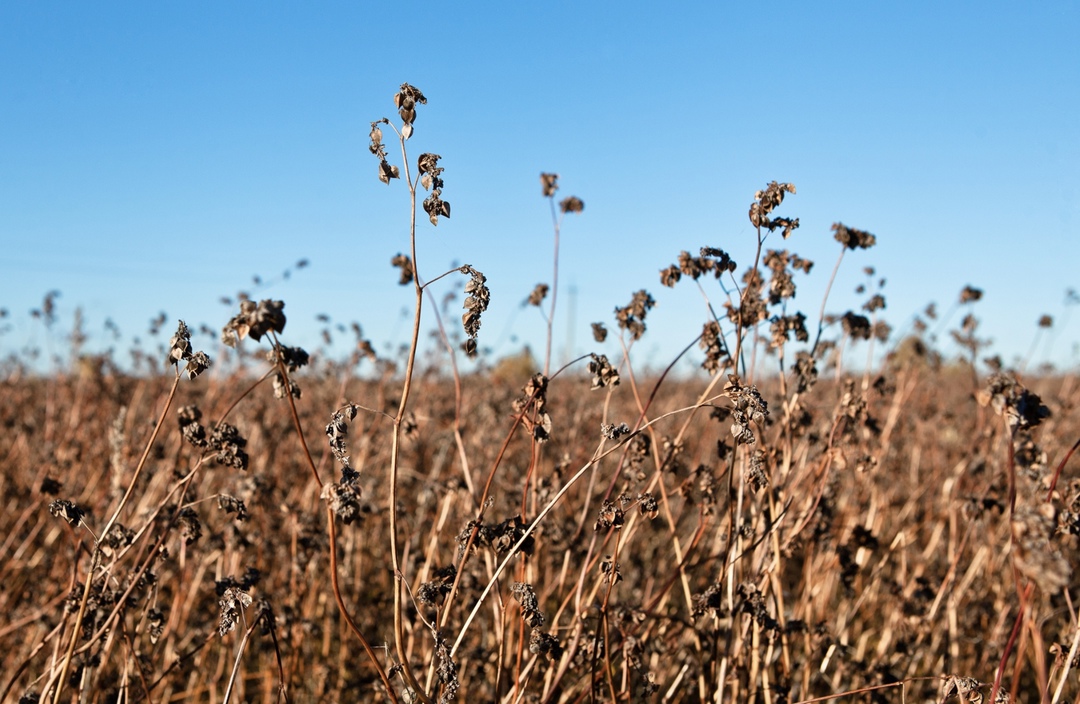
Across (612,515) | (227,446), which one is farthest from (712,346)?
(227,446)

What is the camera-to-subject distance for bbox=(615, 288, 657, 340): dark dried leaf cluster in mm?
2723

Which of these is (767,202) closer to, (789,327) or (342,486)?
(789,327)

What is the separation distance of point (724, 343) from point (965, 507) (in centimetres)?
109

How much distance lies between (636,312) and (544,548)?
1.25 m

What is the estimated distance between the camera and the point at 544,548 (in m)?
3.45

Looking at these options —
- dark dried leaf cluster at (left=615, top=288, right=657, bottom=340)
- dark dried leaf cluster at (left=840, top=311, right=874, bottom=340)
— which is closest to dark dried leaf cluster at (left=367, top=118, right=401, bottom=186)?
dark dried leaf cluster at (left=615, top=288, right=657, bottom=340)

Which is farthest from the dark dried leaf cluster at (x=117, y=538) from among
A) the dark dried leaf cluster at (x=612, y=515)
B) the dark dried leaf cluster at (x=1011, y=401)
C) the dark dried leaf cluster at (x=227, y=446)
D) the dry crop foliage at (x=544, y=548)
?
the dark dried leaf cluster at (x=1011, y=401)

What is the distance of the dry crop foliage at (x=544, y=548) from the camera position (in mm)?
1787

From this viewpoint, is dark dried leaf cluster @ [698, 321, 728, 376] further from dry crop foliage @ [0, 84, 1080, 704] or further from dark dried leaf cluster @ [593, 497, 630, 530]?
dark dried leaf cluster @ [593, 497, 630, 530]

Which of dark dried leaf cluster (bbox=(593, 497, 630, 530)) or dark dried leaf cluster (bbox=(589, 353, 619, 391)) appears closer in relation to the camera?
dark dried leaf cluster (bbox=(593, 497, 630, 530))

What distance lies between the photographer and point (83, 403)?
5.83 m

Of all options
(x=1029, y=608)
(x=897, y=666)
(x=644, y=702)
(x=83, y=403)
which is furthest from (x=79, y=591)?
(x=83, y=403)

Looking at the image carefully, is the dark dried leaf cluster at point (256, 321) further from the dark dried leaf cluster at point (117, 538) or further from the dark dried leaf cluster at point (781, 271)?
the dark dried leaf cluster at point (781, 271)

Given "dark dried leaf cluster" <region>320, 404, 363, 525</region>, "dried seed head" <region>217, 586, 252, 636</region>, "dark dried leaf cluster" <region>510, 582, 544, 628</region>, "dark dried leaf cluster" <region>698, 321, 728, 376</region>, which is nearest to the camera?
"dark dried leaf cluster" <region>320, 404, 363, 525</region>
